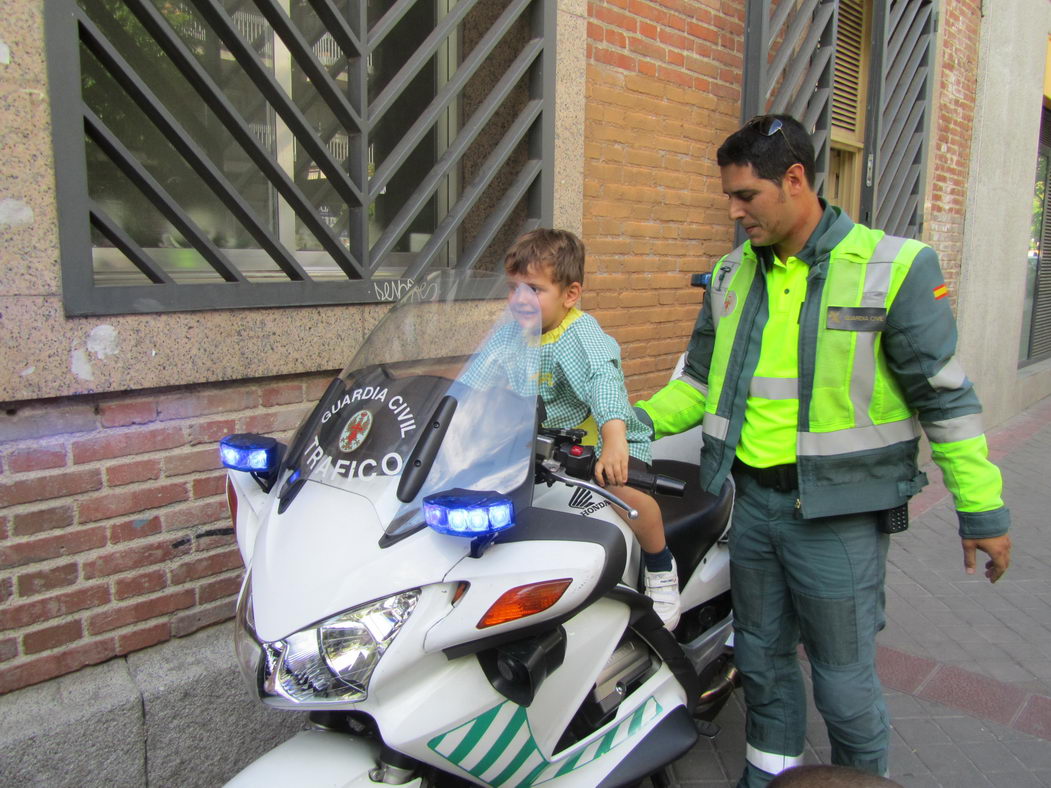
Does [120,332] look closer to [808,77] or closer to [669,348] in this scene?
[669,348]

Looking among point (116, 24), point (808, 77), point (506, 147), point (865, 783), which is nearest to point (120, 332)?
point (116, 24)

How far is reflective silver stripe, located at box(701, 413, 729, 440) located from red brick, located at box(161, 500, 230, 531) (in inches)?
68.9

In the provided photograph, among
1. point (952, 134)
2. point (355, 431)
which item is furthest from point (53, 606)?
point (952, 134)

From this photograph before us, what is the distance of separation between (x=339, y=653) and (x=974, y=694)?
3.09m

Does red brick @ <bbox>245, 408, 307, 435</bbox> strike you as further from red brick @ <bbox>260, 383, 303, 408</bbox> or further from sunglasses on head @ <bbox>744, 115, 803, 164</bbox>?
sunglasses on head @ <bbox>744, 115, 803, 164</bbox>

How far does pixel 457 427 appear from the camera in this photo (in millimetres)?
1806

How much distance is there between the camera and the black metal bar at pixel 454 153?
138 inches

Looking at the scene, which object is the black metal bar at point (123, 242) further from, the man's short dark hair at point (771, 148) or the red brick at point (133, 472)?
the man's short dark hair at point (771, 148)

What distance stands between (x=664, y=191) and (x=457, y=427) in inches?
137

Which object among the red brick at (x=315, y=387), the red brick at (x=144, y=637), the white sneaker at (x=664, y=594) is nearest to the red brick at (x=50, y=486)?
the red brick at (x=144, y=637)

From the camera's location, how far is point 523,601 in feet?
5.48

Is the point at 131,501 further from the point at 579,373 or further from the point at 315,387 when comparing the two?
the point at 579,373

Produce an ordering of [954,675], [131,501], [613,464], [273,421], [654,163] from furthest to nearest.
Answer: [654,163] → [954,675] → [273,421] → [131,501] → [613,464]

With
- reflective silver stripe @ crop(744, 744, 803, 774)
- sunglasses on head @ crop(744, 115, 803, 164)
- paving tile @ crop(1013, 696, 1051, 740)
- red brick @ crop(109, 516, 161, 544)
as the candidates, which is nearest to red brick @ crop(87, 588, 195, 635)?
red brick @ crop(109, 516, 161, 544)
